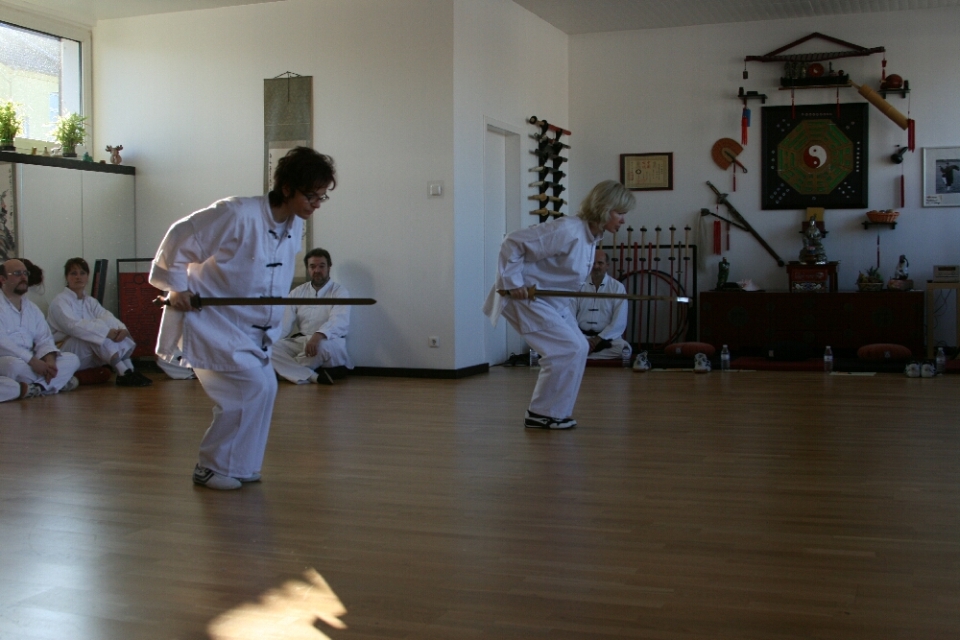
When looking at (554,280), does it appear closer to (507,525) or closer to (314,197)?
(314,197)

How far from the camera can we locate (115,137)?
9.13 metres

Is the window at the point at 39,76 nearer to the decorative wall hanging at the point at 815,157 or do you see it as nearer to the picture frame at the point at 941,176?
the decorative wall hanging at the point at 815,157

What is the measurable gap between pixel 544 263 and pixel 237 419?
206 centimetres

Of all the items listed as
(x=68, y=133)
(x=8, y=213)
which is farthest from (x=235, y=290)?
(x=68, y=133)

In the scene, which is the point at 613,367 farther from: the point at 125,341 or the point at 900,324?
the point at 125,341

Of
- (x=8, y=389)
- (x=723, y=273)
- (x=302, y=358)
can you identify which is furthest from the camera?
(x=723, y=273)

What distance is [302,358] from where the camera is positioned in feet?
26.2

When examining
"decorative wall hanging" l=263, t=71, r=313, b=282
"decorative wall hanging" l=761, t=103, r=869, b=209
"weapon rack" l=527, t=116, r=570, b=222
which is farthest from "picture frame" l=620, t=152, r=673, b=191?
"decorative wall hanging" l=263, t=71, r=313, b=282

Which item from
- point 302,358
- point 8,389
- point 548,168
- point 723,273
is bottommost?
point 8,389

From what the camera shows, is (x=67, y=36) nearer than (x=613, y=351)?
Yes

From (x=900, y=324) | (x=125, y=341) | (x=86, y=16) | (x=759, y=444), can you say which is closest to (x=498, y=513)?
(x=759, y=444)

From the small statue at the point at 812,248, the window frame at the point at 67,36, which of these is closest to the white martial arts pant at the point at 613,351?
the small statue at the point at 812,248

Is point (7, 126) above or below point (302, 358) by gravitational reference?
above

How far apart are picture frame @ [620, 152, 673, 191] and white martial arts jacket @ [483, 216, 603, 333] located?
196 inches
